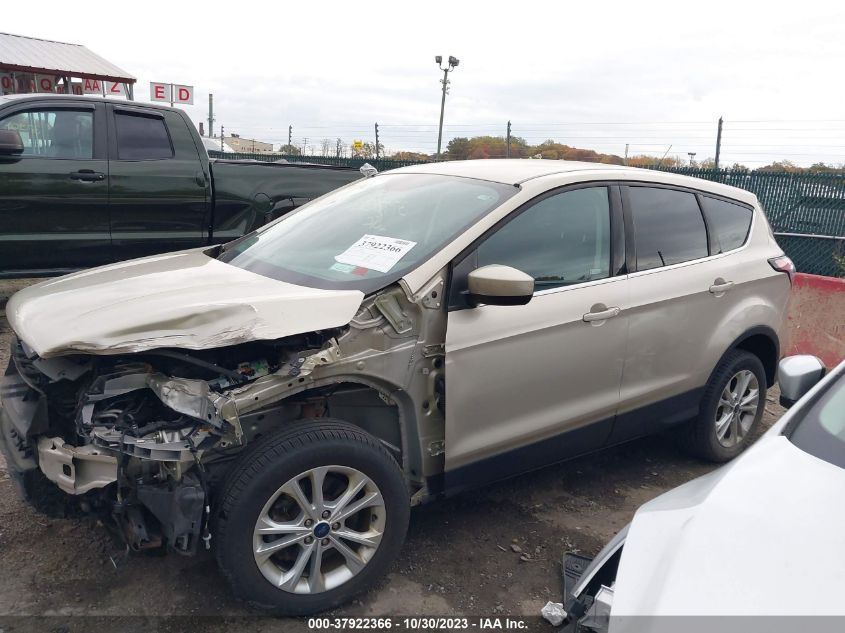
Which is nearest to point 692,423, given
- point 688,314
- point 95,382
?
point 688,314

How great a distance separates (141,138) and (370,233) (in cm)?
405

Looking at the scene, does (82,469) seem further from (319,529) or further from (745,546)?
(745,546)

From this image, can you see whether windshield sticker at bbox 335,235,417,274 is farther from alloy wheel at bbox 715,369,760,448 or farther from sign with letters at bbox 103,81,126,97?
sign with letters at bbox 103,81,126,97

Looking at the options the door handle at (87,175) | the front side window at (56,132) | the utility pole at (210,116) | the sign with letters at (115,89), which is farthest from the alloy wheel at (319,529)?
the utility pole at (210,116)

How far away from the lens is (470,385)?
2.91 m

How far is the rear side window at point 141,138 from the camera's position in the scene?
20.5ft

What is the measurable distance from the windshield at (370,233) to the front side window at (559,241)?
158mm

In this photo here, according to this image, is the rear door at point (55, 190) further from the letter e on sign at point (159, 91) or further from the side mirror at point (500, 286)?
the letter e on sign at point (159, 91)

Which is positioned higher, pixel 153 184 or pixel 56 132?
pixel 56 132

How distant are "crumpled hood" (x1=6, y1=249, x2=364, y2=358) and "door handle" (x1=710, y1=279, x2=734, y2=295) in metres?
2.15

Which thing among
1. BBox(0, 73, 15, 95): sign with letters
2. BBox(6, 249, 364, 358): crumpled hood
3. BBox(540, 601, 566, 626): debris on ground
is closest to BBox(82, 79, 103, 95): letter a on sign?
BBox(0, 73, 15, 95): sign with letters

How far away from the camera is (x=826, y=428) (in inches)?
84.9

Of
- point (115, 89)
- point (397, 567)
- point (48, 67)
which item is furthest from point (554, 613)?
point (115, 89)

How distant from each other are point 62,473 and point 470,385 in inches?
60.8
